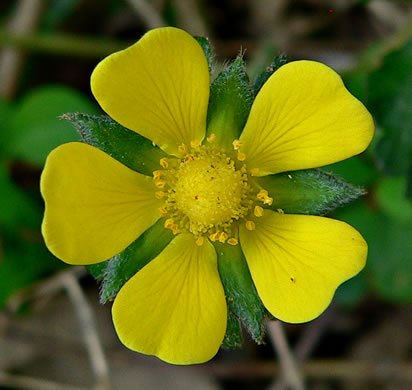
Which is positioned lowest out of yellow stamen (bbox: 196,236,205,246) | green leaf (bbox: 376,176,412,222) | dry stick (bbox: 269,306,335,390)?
dry stick (bbox: 269,306,335,390)

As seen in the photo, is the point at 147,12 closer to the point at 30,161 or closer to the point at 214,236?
the point at 30,161

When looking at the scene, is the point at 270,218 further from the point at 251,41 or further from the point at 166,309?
the point at 251,41

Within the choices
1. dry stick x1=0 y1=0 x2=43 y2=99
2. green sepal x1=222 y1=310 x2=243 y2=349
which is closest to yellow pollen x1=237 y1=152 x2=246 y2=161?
green sepal x1=222 y1=310 x2=243 y2=349

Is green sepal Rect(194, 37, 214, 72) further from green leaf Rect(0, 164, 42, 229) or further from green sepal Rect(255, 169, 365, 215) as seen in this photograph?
green leaf Rect(0, 164, 42, 229)

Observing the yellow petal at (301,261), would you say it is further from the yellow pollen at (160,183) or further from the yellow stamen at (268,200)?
the yellow pollen at (160,183)

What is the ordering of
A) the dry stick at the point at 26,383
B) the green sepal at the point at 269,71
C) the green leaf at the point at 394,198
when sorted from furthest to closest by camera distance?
the dry stick at the point at 26,383 → the green leaf at the point at 394,198 → the green sepal at the point at 269,71

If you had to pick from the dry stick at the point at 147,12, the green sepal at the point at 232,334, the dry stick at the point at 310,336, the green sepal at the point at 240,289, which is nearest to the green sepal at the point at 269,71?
the green sepal at the point at 240,289

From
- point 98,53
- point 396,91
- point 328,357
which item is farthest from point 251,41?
point 328,357
